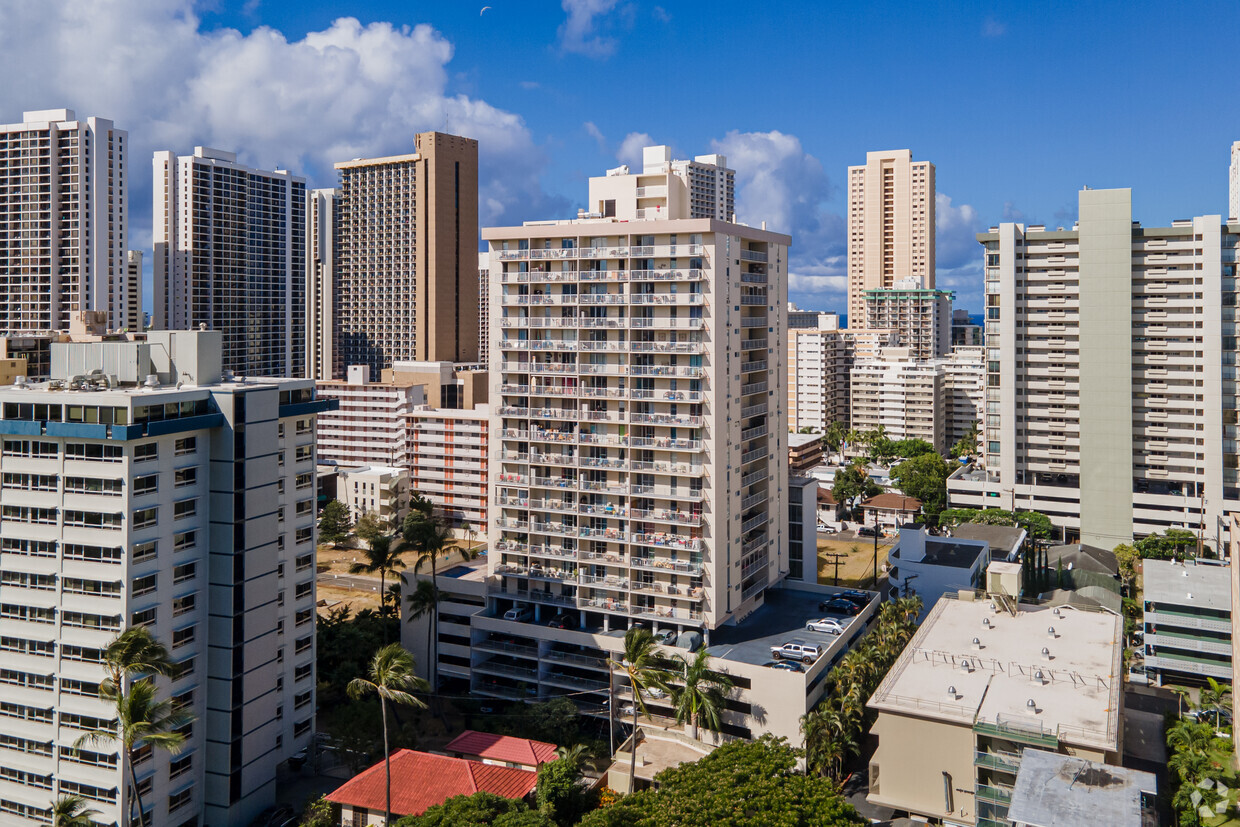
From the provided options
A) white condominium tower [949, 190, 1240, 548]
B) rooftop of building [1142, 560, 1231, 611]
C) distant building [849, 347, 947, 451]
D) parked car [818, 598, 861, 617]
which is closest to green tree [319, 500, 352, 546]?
parked car [818, 598, 861, 617]

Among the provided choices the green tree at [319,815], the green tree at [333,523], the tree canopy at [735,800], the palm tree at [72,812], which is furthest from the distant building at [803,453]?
the palm tree at [72,812]

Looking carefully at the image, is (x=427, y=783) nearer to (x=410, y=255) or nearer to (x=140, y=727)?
(x=140, y=727)

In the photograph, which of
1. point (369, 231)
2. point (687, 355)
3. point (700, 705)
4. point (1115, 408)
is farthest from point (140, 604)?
point (369, 231)

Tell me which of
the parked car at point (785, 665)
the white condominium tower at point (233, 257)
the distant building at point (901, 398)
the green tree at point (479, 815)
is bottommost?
the green tree at point (479, 815)

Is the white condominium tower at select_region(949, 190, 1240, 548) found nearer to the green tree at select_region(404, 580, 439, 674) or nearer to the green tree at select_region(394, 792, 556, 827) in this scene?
the green tree at select_region(404, 580, 439, 674)

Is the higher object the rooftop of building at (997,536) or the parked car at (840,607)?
the rooftop of building at (997,536)

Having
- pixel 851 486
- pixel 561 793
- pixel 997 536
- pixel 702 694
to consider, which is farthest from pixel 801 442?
pixel 561 793

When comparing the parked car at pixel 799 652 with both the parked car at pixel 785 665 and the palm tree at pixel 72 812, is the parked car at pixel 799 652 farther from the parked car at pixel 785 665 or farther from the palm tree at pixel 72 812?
the palm tree at pixel 72 812
